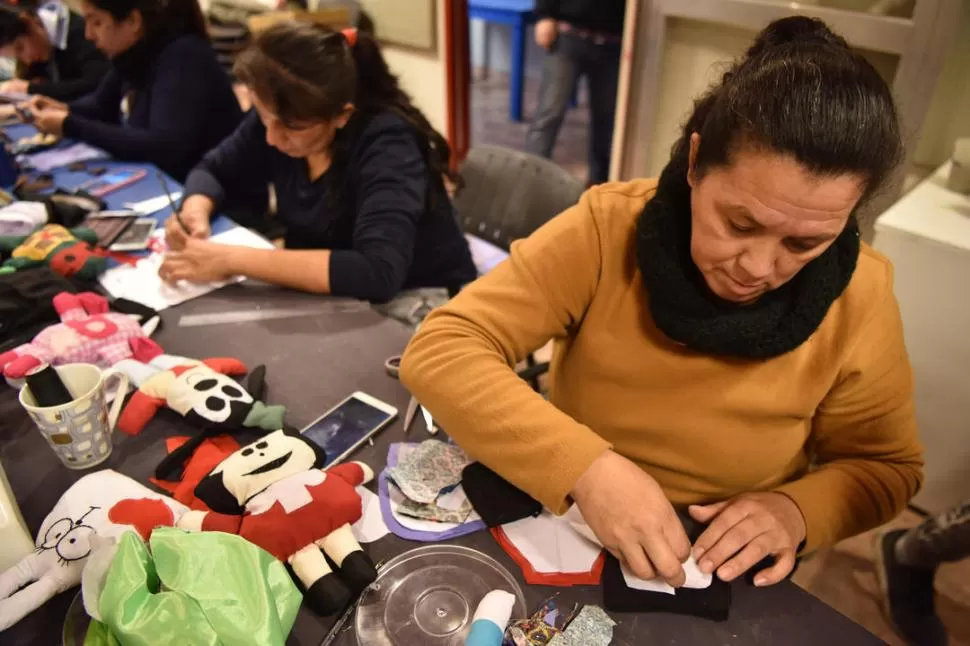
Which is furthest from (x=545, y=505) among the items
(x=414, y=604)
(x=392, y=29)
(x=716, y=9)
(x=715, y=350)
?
(x=392, y=29)

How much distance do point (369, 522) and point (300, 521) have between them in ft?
0.32

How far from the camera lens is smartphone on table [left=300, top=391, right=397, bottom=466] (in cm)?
97

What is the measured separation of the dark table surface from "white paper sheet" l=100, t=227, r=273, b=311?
1.2 inches

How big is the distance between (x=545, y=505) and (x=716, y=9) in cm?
203

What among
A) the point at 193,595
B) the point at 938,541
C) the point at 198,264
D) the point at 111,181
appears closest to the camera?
the point at 193,595

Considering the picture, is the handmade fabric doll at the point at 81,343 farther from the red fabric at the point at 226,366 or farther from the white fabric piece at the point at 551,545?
the white fabric piece at the point at 551,545

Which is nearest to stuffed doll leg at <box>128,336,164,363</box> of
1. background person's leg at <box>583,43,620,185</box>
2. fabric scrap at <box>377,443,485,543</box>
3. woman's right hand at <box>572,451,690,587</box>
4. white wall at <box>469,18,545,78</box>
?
fabric scrap at <box>377,443,485,543</box>

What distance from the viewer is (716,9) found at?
7.35 ft

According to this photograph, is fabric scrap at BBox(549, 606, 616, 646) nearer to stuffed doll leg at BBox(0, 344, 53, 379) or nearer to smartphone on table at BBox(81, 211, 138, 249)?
stuffed doll leg at BBox(0, 344, 53, 379)

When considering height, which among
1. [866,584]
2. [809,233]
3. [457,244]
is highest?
[809,233]

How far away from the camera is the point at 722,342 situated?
843 mm

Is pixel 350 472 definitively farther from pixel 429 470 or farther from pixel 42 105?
pixel 42 105

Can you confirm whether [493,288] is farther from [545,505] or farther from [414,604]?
[414,604]

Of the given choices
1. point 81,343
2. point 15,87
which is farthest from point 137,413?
point 15,87
